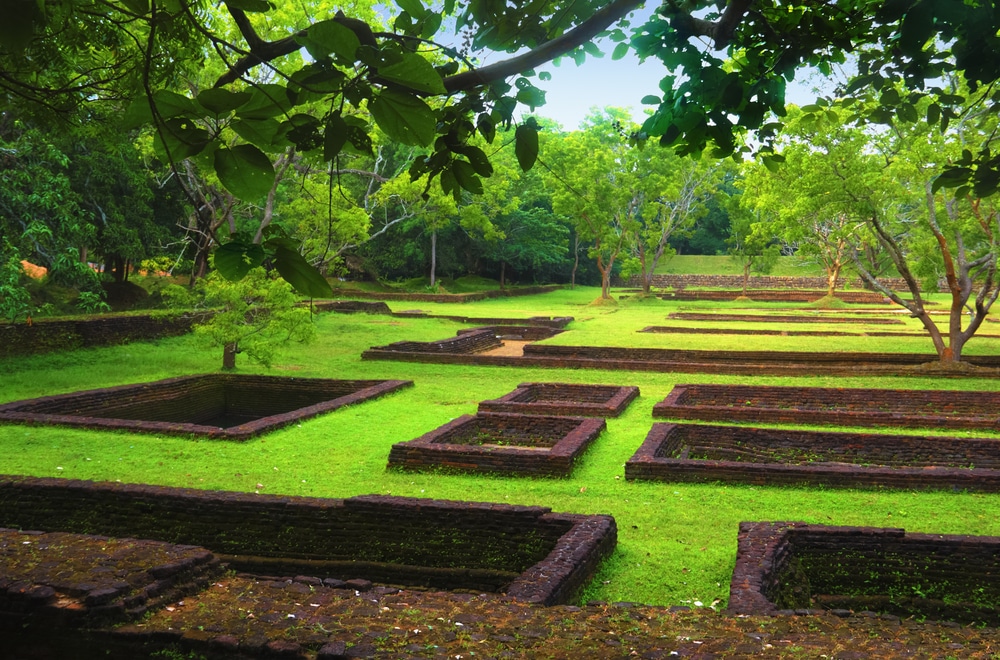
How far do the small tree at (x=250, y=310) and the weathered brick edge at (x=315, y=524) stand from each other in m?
6.70

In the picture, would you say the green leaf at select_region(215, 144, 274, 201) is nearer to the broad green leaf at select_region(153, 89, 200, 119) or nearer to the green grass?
the broad green leaf at select_region(153, 89, 200, 119)

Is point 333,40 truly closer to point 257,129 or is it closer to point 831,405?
point 257,129

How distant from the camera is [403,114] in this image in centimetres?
132

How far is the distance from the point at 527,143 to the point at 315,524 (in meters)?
5.06

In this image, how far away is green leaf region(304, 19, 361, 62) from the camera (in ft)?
3.95

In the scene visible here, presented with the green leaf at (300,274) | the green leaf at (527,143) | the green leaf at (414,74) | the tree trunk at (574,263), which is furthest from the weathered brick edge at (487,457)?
the tree trunk at (574,263)

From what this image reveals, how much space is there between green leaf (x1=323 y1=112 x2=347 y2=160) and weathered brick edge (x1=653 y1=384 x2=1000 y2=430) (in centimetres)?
940

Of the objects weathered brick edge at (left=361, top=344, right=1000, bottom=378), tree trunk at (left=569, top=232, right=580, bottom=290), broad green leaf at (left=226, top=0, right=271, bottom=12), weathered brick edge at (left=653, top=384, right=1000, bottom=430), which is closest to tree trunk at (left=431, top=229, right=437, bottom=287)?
tree trunk at (left=569, top=232, right=580, bottom=290)

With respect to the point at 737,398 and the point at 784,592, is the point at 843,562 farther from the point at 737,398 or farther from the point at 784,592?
the point at 737,398

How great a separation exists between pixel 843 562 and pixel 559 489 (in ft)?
8.52

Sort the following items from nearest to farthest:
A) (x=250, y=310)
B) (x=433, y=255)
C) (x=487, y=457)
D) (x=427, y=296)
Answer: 1. (x=487, y=457)
2. (x=250, y=310)
3. (x=427, y=296)
4. (x=433, y=255)

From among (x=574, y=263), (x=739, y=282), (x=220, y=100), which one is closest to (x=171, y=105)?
(x=220, y=100)

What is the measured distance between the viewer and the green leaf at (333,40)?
1204 millimetres

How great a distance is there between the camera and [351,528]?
6.08 metres
